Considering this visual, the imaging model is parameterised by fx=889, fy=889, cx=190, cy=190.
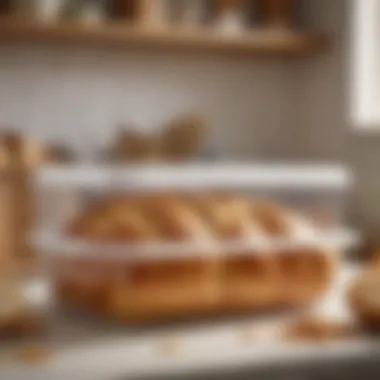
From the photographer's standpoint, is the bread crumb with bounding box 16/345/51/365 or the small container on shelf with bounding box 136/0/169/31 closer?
the bread crumb with bounding box 16/345/51/365

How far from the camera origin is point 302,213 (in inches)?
33.9

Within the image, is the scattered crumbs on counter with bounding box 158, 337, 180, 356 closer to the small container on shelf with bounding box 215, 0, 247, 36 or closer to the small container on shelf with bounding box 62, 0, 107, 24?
the small container on shelf with bounding box 62, 0, 107, 24

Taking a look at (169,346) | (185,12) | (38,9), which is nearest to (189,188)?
(169,346)

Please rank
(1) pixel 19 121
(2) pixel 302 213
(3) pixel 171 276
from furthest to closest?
1. (1) pixel 19 121
2. (2) pixel 302 213
3. (3) pixel 171 276

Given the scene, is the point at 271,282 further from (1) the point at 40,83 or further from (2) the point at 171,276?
(1) the point at 40,83

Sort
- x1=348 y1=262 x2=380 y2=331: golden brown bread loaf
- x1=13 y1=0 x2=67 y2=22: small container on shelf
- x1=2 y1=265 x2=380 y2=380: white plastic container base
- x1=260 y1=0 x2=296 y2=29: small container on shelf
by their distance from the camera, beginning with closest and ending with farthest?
x1=2 y1=265 x2=380 y2=380: white plastic container base, x1=348 y1=262 x2=380 y2=331: golden brown bread loaf, x1=13 y1=0 x2=67 y2=22: small container on shelf, x1=260 y1=0 x2=296 y2=29: small container on shelf

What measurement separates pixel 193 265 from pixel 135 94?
3.73ft

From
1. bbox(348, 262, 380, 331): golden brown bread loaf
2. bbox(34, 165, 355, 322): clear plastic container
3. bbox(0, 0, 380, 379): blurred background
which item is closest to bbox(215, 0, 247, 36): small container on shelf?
bbox(0, 0, 380, 379): blurred background

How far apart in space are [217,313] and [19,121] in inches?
42.6

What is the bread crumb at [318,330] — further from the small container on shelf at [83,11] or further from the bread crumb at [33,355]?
the small container on shelf at [83,11]

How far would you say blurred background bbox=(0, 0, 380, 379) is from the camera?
0.64m

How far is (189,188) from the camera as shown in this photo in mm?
909

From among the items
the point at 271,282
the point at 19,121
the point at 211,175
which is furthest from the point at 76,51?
the point at 271,282

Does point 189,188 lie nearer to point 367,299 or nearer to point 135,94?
point 367,299
